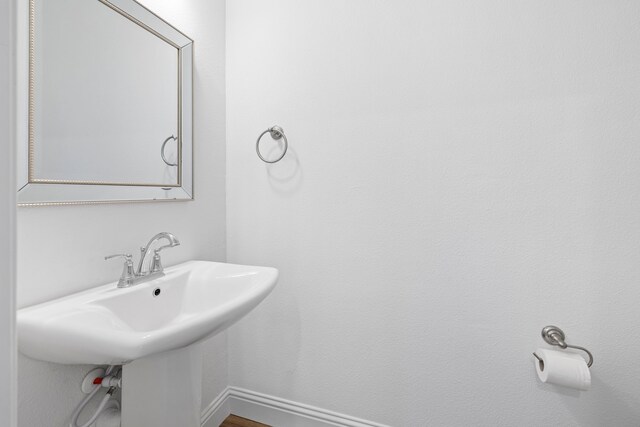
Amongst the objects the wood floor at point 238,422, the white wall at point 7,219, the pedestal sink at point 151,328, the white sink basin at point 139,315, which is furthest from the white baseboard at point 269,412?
the white wall at point 7,219

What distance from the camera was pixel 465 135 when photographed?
1119 mm

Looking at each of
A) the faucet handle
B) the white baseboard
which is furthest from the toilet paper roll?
the faucet handle

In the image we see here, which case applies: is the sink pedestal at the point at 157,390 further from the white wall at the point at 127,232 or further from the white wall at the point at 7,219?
the white wall at the point at 7,219

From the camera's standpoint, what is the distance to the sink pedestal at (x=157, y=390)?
2.59 ft

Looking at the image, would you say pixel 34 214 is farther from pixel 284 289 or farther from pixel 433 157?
pixel 433 157

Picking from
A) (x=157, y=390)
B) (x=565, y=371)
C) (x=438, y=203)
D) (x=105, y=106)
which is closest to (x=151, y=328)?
(x=157, y=390)

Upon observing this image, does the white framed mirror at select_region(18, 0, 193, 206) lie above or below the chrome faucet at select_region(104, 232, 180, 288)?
above

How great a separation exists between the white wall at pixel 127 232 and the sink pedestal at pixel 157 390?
183 mm

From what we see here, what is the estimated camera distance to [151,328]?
91cm

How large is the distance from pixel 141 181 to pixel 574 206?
147cm

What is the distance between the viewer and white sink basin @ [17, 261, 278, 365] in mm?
586

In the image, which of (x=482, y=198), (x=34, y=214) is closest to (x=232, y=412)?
(x=34, y=214)

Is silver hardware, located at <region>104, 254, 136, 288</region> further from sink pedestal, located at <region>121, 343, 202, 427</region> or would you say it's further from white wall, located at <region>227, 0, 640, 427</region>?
white wall, located at <region>227, 0, 640, 427</region>

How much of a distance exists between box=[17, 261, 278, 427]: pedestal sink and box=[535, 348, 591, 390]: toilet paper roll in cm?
92
